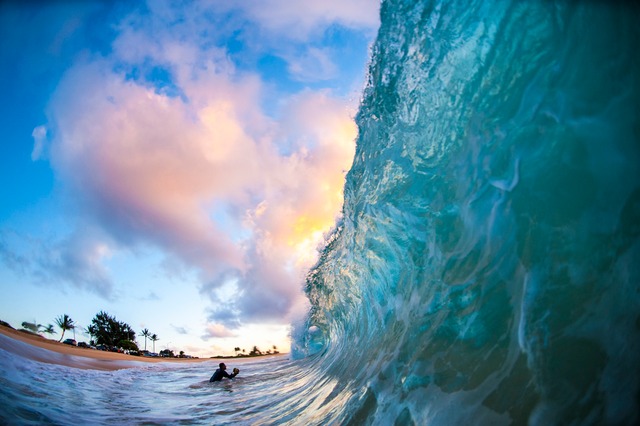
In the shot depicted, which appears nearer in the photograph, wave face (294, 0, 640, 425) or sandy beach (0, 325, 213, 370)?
wave face (294, 0, 640, 425)

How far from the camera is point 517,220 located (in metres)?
2.56

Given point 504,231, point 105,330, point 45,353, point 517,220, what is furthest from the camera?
point 105,330

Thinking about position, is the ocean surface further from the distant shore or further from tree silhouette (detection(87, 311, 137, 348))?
tree silhouette (detection(87, 311, 137, 348))

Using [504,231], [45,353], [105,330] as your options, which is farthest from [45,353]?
[105,330]

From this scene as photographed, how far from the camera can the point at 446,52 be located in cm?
382

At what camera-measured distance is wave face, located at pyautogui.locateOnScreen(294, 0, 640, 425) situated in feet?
6.07

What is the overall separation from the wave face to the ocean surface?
11 millimetres

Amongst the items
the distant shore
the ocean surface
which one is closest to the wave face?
the ocean surface

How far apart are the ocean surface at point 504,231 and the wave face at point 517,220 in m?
0.01

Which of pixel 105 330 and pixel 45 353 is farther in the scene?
pixel 105 330

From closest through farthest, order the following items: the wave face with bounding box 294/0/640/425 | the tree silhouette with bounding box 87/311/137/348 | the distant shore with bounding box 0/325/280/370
A: 1. the wave face with bounding box 294/0/640/425
2. the distant shore with bounding box 0/325/280/370
3. the tree silhouette with bounding box 87/311/137/348

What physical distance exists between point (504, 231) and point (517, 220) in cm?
17

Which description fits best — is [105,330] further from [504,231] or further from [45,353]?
[504,231]

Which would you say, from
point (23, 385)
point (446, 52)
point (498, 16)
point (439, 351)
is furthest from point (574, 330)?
point (23, 385)
